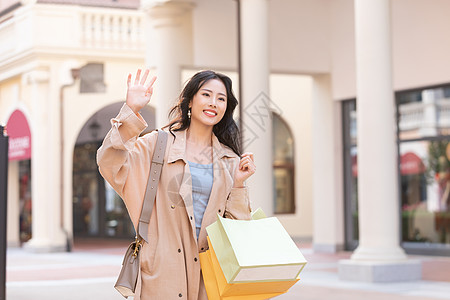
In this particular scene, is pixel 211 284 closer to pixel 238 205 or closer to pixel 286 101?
pixel 238 205

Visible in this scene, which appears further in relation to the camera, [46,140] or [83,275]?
[46,140]

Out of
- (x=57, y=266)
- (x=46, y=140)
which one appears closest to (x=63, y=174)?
(x=46, y=140)

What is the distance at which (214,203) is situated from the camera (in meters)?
3.11

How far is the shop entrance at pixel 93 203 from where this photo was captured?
82.2 ft

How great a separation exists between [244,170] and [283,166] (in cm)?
1912

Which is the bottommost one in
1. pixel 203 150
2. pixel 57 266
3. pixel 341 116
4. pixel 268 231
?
pixel 57 266

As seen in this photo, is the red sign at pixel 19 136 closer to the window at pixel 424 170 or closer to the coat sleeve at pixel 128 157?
the window at pixel 424 170

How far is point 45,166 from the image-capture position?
19172mm

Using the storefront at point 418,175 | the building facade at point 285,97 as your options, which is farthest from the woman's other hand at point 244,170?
the storefront at point 418,175

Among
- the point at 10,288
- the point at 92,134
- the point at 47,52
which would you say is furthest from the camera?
the point at 92,134

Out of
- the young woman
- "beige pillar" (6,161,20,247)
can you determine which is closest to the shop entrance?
"beige pillar" (6,161,20,247)

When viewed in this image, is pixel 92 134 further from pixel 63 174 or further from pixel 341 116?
pixel 341 116

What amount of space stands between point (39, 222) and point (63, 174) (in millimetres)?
1252

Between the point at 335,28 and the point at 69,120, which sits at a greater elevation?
the point at 335,28
